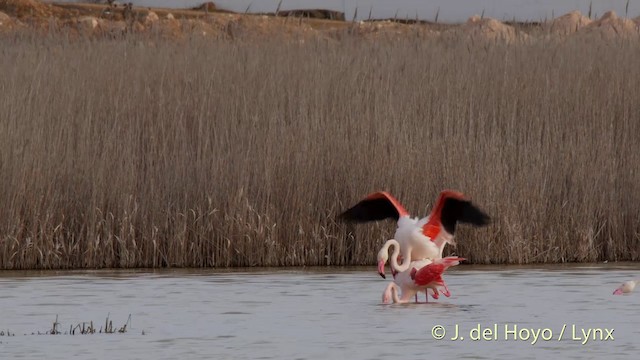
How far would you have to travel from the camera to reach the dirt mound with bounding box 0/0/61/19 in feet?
121

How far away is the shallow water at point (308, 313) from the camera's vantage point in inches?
258

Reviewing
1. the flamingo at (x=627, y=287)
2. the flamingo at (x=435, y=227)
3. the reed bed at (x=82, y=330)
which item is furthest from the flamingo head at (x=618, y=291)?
the reed bed at (x=82, y=330)

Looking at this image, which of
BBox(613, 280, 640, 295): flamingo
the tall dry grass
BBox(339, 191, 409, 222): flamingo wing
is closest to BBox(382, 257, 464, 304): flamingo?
BBox(339, 191, 409, 222): flamingo wing

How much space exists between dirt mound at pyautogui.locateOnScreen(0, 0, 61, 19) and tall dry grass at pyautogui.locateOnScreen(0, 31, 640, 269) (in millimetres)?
25001

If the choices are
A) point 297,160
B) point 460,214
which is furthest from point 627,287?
point 297,160

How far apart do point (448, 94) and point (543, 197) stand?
1.51 metres

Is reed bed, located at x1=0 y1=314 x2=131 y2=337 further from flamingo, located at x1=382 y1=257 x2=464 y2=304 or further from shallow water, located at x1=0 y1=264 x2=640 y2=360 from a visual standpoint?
flamingo, located at x1=382 y1=257 x2=464 y2=304

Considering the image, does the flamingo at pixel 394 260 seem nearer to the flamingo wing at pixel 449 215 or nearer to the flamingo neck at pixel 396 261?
the flamingo neck at pixel 396 261

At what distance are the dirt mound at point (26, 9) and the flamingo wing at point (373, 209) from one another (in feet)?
93.7

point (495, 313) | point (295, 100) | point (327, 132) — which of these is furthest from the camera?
point (295, 100)

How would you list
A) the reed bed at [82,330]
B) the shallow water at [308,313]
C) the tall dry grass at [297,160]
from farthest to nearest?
1. the tall dry grass at [297,160]
2. the reed bed at [82,330]
3. the shallow water at [308,313]

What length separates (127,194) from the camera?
10328mm

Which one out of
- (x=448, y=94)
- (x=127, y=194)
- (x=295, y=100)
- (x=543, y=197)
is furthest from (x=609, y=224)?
(x=127, y=194)

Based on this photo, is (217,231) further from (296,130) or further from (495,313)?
(495,313)
